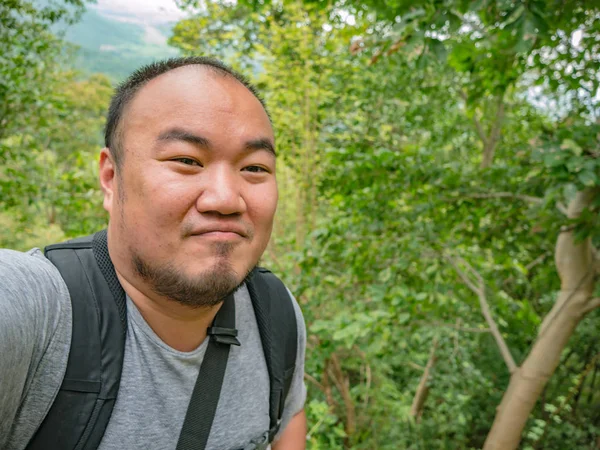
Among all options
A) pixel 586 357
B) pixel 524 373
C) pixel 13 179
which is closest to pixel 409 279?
pixel 524 373

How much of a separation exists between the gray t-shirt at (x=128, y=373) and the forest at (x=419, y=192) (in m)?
1.62

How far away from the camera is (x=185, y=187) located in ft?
3.00

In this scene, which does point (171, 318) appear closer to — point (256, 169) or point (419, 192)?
point (256, 169)

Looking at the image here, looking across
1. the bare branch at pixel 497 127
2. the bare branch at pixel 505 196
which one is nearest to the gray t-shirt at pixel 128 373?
the bare branch at pixel 505 196

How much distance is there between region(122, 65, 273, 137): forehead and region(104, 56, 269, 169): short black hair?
2cm

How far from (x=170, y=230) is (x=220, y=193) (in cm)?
13

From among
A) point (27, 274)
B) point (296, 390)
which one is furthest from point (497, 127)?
point (27, 274)

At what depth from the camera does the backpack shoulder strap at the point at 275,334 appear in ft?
4.04

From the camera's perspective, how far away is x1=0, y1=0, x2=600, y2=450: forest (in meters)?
2.79

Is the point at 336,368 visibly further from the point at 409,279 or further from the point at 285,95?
the point at 285,95

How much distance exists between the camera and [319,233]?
3.53m

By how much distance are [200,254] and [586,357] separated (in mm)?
7741

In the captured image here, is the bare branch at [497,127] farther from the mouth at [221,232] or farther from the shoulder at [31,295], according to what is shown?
the shoulder at [31,295]

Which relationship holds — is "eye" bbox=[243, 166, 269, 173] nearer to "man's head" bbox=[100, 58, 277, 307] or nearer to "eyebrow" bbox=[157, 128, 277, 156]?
"man's head" bbox=[100, 58, 277, 307]
